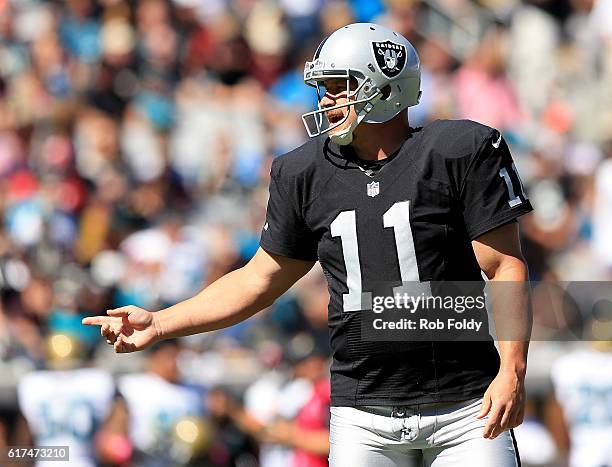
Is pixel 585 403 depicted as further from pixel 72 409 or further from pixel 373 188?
pixel 373 188

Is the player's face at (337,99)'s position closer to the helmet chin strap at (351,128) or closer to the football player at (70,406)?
the helmet chin strap at (351,128)

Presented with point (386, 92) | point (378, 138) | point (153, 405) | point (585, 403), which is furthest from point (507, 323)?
point (153, 405)

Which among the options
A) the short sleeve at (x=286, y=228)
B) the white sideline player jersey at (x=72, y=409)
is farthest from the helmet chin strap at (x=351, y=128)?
the white sideline player jersey at (x=72, y=409)

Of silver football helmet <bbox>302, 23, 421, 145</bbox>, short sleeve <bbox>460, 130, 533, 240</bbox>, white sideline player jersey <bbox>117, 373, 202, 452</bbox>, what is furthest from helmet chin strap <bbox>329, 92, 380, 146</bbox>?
white sideline player jersey <bbox>117, 373, 202, 452</bbox>

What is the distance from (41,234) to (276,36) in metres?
2.53

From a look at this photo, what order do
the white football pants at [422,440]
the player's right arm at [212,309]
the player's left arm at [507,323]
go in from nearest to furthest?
1. the player's left arm at [507,323]
2. the white football pants at [422,440]
3. the player's right arm at [212,309]

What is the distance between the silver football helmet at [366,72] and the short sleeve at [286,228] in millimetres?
204

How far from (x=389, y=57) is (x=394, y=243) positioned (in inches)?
24.5

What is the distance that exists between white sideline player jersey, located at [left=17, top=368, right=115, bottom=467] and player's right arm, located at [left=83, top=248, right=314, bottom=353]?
3.16 metres

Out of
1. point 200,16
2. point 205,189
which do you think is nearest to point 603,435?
point 205,189

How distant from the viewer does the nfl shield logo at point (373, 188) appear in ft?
12.2

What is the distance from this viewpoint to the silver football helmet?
3.81 m

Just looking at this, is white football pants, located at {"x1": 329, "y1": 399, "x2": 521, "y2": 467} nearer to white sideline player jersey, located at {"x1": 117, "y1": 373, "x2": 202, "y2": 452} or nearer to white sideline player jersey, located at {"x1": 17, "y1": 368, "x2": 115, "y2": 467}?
white sideline player jersey, located at {"x1": 117, "y1": 373, "x2": 202, "y2": 452}

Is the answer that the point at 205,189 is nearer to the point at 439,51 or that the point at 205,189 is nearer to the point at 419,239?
the point at 439,51
